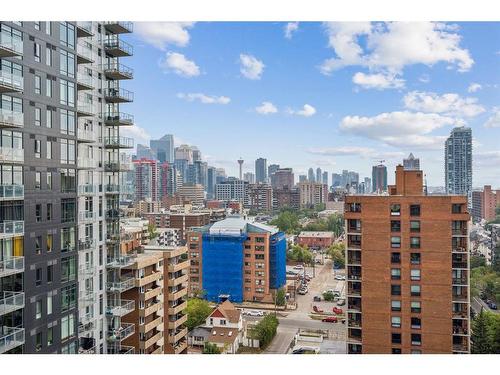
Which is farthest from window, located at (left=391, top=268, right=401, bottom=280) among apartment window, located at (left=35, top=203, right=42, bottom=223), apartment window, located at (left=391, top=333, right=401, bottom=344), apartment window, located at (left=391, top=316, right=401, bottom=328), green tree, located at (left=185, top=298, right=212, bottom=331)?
green tree, located at (left=185, top=298, right=212, bottom=331)

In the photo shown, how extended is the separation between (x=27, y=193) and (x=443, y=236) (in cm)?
517

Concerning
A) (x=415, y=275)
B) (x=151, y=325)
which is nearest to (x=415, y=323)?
(x=415, y=275)

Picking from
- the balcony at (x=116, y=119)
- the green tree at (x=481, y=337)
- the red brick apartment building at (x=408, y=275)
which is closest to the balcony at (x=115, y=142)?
the balcony at (x=116, y=119)

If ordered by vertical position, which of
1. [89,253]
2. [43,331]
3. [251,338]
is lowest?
[251,338]

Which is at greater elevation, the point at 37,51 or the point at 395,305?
the point at 37,51

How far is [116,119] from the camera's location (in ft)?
19.0

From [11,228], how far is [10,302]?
0.60 metres

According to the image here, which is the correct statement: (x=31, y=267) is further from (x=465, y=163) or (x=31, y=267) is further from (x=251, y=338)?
(x=465, y=163)

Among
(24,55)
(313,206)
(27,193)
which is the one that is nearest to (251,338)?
(27,193)

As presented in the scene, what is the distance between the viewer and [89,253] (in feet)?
17.5

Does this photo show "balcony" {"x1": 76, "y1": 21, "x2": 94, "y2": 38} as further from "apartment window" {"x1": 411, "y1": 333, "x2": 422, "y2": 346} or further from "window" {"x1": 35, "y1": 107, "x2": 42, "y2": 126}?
"apartment window" {"x1": 411, "y1": 333, "x2": 422, "y2": 346}

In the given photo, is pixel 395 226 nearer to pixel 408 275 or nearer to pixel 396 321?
pixel 408 275

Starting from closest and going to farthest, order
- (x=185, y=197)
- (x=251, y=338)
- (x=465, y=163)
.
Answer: (x=251, y=338), (x=465, y=163), (x=185, y=197)

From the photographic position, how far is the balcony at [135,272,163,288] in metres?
5.98
